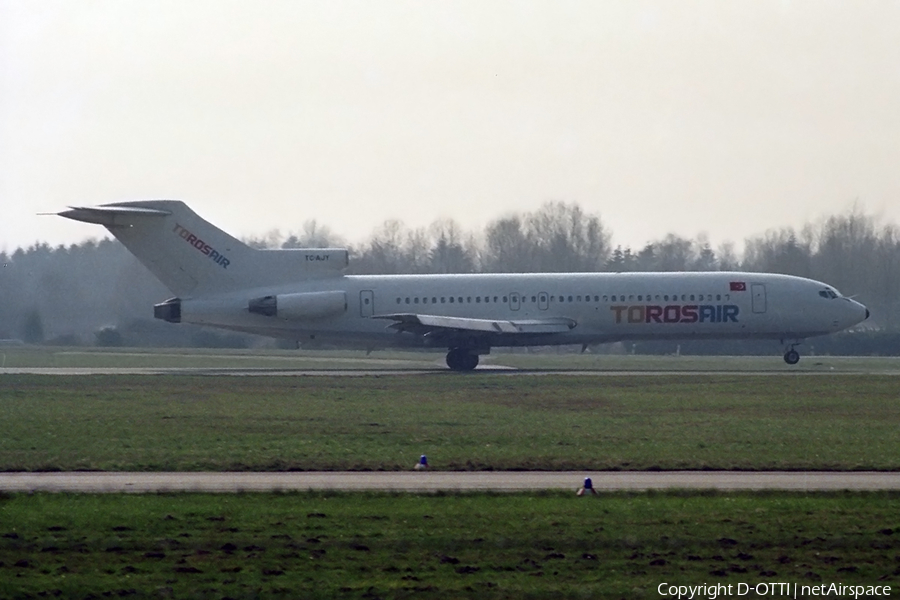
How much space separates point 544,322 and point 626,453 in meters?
25.6

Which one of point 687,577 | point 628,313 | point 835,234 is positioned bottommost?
point 687,577

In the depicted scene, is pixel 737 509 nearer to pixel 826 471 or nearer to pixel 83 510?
pixel 826 471

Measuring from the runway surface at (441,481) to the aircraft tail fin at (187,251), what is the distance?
27.1 m

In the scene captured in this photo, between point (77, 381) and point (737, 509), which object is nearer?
point (737, 509)

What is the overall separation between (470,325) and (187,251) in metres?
10.8

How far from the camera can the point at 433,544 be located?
13.0m

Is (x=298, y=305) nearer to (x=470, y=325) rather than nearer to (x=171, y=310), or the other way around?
(x=171, y=310)

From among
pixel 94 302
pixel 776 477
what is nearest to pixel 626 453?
pixel 776 477

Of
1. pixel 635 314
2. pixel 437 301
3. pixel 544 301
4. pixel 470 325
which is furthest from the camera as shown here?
pixel 437 301

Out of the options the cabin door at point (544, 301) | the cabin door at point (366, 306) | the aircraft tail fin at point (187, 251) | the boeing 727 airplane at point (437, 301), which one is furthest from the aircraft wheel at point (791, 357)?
the aircraft tail fin at point (187, 251)

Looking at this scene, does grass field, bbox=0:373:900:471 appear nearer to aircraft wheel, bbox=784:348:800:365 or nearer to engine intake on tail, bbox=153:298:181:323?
engine intake on tail, bbox=153:298:181:323

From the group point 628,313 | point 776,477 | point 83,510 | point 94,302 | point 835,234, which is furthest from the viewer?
point 835,234

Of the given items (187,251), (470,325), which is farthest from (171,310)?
(470,325)

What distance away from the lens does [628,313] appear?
4578 cm
